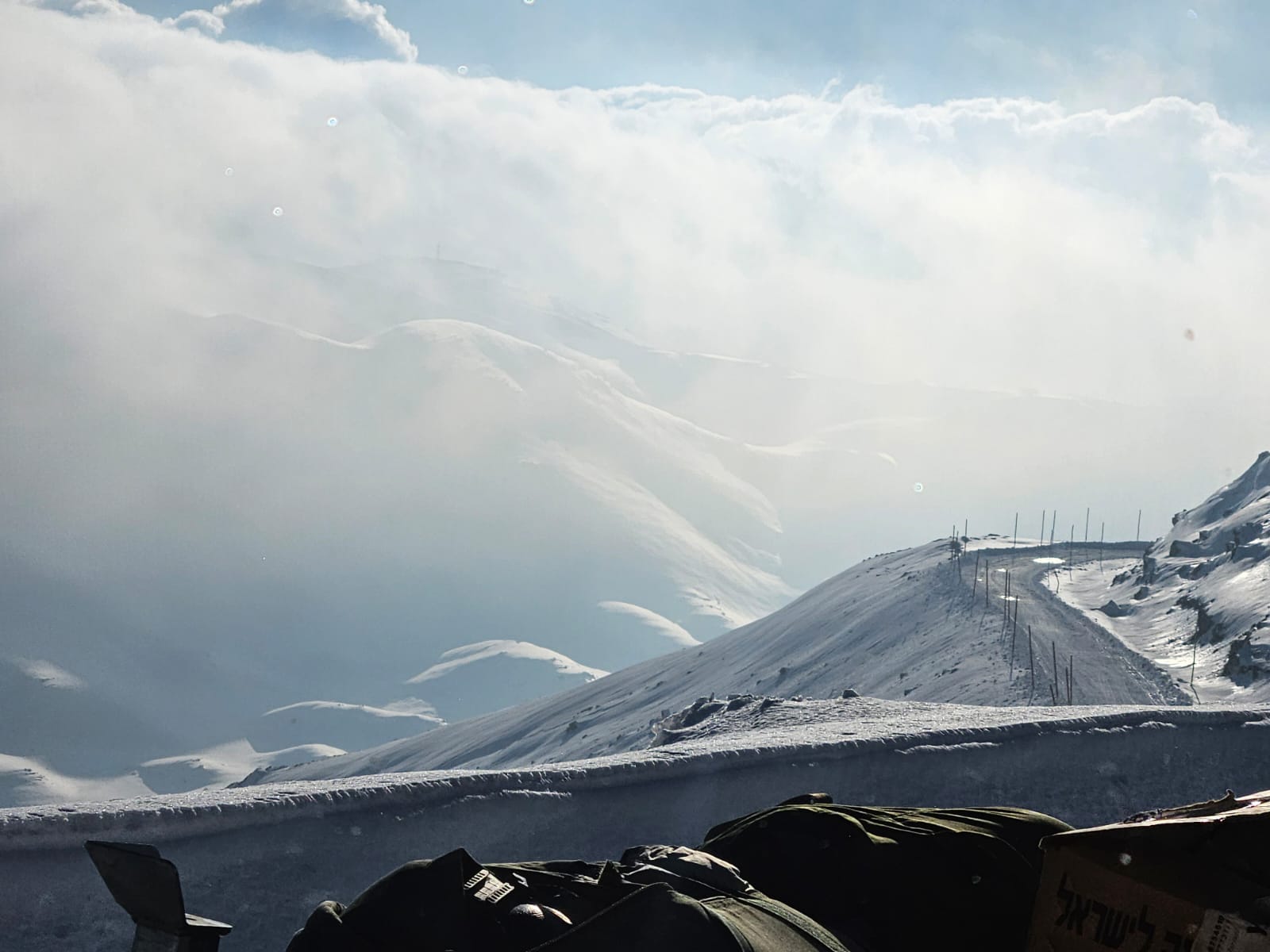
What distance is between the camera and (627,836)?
7605 mm

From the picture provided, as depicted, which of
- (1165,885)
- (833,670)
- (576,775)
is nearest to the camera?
(1165,885)

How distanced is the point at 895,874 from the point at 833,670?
45279mm

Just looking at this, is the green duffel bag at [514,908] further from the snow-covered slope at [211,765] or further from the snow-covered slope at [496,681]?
the snow-covered slope at [496,681]

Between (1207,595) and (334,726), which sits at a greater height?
(334,726)

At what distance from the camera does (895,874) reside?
5.07 meters

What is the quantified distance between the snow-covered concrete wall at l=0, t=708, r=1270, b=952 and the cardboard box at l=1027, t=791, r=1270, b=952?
382cm

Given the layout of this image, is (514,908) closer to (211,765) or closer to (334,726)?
(211,765)

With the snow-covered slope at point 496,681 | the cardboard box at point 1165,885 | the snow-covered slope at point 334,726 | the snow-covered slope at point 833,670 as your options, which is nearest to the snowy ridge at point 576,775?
the cardboard box at point 1165,885

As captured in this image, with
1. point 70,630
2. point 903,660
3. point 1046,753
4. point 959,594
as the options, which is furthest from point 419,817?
point 70,630

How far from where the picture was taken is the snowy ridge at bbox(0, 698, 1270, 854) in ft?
20.2

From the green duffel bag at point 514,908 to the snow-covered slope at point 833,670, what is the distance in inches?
1179

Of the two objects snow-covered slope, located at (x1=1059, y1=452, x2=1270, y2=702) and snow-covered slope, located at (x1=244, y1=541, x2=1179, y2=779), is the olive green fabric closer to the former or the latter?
snow-covered slope, located at (x1=1059, y1=452, x2=1270, y2=702)

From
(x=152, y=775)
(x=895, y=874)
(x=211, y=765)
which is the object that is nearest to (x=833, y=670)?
(x=895, y=874)

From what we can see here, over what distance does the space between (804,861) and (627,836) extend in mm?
2635
